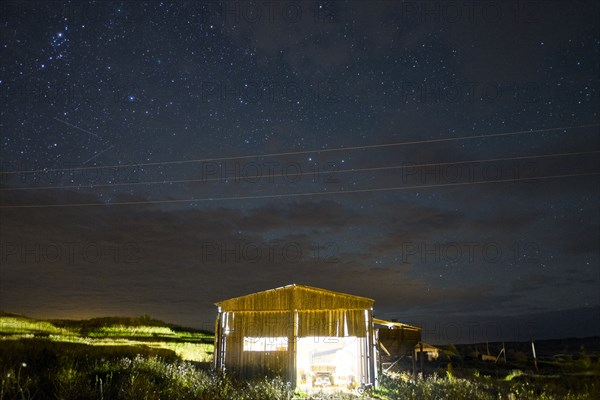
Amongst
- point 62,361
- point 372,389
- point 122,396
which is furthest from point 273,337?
point 122,396

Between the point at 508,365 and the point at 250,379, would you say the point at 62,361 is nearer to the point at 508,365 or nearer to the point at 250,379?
the point at 250,379

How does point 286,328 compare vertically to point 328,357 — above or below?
above

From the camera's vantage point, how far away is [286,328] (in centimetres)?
2077

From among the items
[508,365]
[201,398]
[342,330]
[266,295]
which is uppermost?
[266,295]

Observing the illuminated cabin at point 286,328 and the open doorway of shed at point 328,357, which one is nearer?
the illuminated cabin at point 286,328

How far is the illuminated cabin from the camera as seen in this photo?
20.5 meters

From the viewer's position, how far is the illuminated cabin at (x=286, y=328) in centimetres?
2048

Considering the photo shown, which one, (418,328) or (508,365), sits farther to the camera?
(508,365)

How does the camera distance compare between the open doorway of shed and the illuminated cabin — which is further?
the open doorway of shed

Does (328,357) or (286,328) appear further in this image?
(328,357)

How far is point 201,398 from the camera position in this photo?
39.4 feet

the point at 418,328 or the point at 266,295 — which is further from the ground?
the point at 266,295

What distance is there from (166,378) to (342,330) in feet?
27.1

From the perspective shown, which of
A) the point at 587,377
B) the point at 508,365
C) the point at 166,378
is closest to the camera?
the point at 166,378
